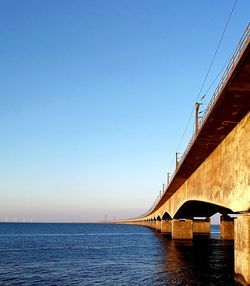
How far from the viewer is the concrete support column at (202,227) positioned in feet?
277

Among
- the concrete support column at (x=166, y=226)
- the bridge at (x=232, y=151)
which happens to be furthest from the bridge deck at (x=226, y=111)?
the concrete support column at (x=166, y=226)

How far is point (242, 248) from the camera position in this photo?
59.3ft

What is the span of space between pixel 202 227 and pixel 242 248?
2730 inches

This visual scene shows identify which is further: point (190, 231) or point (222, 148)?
point (190, 231)

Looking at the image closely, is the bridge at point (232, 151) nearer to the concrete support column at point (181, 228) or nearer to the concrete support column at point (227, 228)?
the concrete support column at point (181, 228)

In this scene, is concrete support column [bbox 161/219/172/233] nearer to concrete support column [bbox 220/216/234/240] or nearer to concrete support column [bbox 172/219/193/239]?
concrete support column [bbox 220/216/234/240]

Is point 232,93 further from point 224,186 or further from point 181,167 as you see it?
point 181,167

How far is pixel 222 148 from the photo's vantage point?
928 inches

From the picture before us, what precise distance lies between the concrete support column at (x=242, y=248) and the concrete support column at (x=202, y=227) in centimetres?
6747

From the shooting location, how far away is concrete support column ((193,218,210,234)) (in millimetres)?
84562

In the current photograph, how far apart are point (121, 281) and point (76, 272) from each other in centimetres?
516

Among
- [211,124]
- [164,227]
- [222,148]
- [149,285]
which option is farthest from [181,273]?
[164,227]

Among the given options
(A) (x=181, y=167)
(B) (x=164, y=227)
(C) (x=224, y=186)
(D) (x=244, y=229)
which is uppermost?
(A) (x=181, y=167)

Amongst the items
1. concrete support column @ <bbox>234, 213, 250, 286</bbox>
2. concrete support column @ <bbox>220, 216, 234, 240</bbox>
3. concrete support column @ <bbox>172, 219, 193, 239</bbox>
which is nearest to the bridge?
concrete support column @ <bbox>234, 213, 250, 286</bbox>
